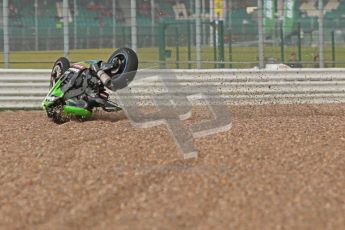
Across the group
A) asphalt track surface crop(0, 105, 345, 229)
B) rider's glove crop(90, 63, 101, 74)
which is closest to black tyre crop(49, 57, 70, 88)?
rider's glove crop(90, 63, 101, 74)

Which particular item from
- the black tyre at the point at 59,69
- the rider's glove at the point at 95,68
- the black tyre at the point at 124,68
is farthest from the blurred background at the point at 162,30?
the rider's glove at the point at 95,68

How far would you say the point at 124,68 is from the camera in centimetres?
1166

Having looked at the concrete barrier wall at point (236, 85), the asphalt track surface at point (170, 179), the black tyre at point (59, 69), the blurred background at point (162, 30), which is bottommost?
the asphalt track surface at point (170, 179)

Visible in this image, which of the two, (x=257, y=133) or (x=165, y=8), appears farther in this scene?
(x=165, y=8)

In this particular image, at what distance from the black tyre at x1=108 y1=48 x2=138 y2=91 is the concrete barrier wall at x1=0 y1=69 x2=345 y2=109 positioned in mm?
2990

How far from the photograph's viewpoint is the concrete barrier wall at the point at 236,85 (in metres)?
15.0

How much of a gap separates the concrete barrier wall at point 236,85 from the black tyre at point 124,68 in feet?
9.81

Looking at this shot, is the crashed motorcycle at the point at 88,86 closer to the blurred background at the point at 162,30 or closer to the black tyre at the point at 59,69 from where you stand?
the black tyre at the point at 59,69

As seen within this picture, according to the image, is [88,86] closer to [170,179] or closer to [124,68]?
[124,68]

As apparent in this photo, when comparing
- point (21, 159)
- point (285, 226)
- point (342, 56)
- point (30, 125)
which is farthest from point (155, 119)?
point (342, 56)

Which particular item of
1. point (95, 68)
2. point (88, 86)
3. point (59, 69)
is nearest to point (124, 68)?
point (95, 68)

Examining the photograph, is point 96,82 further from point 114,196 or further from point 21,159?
point 114,196

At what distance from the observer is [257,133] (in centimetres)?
946

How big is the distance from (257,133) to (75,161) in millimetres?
2784
